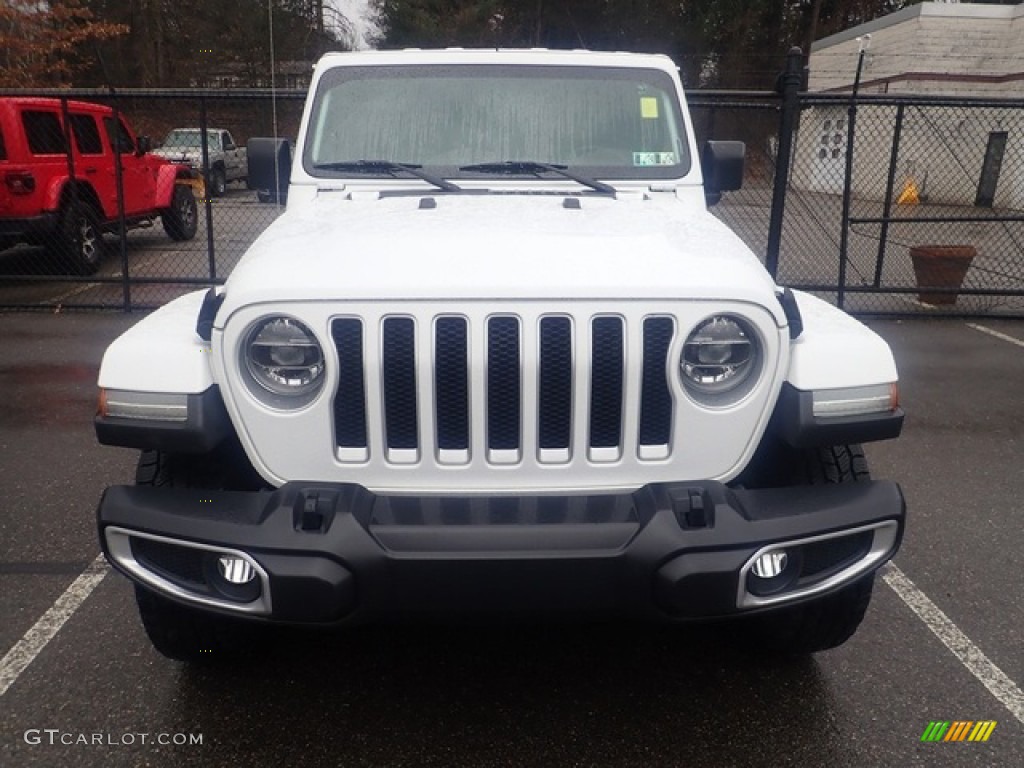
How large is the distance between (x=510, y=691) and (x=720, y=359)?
1276mm

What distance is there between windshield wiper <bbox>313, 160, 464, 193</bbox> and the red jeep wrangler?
16.4 feet

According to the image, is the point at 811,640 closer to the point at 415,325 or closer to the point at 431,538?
the point at 431,538

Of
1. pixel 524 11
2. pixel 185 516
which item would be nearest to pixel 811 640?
pixel 185 516

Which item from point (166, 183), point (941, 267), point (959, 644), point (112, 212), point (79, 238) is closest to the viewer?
point (959, 644)

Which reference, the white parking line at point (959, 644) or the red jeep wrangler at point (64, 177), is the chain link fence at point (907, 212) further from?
the red jeep wrangler at point (64, 177)

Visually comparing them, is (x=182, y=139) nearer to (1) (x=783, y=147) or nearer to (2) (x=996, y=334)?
(1) (x=783, y=147)

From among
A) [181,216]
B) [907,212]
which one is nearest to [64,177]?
[181,216]

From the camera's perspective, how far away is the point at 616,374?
219 centimetres

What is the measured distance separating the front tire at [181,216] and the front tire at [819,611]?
11.8 meters

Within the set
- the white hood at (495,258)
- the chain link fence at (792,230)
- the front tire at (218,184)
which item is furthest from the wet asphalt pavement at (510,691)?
the front tire at (218,184)

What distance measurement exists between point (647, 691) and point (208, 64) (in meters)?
29.8

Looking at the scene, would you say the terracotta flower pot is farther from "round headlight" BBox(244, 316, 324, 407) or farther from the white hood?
"round headlight" BBox(244, 316, 324, 407)

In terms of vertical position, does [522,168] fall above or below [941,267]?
above
